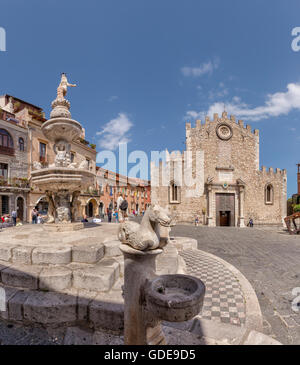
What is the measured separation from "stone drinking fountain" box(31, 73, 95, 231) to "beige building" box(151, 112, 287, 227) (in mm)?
14664

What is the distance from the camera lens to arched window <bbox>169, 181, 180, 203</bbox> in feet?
63.8

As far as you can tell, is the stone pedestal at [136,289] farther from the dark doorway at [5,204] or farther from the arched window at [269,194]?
the arched window at [269,194]

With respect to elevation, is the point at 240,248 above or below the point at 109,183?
below

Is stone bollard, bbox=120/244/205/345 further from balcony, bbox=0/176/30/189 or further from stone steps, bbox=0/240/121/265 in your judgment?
balcony, bbox=0/176/30/189

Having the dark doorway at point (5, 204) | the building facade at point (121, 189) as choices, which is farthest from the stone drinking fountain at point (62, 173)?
the building facade at point (121, 189)

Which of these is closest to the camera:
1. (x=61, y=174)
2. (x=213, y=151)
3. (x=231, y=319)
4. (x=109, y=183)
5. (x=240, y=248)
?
(x=231, y=319)

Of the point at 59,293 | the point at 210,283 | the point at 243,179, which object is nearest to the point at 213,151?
the point at 243,179

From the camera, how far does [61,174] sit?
4.47 metres

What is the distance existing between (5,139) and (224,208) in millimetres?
23078

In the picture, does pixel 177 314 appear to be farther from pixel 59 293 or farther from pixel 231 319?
pixel 231 319

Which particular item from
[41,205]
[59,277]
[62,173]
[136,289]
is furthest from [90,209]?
[136,289]

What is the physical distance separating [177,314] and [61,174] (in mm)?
4109

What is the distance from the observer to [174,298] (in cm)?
141

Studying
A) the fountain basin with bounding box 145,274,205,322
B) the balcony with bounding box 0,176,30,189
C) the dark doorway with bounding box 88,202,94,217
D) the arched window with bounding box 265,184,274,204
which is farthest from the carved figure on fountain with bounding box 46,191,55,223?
the arched window with bounding box 265,184,274,204
